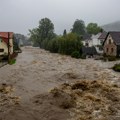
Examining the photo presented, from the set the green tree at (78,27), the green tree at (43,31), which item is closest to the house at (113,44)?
the green tree at (43,31)

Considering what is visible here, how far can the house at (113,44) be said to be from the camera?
59875 mm

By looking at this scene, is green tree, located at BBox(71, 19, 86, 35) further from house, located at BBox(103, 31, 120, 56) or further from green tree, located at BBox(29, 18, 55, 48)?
house, located at BBox(103, 31, 120, 56)

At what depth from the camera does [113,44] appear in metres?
61.4

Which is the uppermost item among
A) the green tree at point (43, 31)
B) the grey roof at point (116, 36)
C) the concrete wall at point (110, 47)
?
the green tree at point (43, 31)

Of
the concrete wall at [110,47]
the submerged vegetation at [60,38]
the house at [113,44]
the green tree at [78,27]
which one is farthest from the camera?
the green tree at [78,27]

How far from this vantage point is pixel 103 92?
2222 centimetres

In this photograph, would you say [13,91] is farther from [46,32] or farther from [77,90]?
[46,32]

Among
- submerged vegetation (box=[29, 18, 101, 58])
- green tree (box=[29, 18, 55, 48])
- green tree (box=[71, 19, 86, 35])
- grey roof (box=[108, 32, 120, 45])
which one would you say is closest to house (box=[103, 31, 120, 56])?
grey roof (box=[108, 32, 120, 45])

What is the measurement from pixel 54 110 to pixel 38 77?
14.4m

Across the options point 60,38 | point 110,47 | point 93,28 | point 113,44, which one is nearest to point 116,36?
point 113,44

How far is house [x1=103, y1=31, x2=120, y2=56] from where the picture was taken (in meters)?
59.9

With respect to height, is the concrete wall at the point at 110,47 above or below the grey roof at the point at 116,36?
below

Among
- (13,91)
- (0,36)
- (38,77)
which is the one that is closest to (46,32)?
(0,36)

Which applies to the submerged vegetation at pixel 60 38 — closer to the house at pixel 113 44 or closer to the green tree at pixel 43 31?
the green tree at pixel 43 31
